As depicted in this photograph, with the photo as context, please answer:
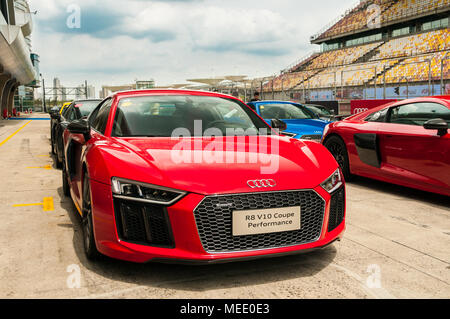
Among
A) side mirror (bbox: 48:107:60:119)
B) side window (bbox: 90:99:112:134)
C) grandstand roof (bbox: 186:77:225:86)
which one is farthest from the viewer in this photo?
grandstand roof (bbox: 186:77:225:86)

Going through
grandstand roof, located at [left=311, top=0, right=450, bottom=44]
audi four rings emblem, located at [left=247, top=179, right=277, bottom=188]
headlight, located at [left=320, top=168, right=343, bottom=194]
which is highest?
grandstand roof, located at [left=311, top=0, right=450, bottom=44]

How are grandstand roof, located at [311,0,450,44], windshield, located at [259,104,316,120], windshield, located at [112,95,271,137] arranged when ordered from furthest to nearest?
grandstand roof, located at [311,0,450,44] → windshield, located at [259,104,316,120] → windshield, located at [112,95,271,137]

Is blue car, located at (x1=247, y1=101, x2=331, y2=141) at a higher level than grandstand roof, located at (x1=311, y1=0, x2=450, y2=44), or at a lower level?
lower

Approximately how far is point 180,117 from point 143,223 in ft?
4.61

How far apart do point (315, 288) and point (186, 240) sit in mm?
861

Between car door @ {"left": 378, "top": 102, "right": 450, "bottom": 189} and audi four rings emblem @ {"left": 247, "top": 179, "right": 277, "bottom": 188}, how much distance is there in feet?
10.00

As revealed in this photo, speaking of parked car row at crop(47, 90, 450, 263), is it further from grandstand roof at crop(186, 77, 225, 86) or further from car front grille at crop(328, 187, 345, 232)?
grandstand roof at crop(186, 77, 225, 86)

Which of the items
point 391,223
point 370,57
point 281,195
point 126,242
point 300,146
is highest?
point 370,57

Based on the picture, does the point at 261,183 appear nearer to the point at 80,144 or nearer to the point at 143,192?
the point at 143,192

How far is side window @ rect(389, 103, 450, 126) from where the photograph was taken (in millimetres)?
5465

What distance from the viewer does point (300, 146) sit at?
3.62m

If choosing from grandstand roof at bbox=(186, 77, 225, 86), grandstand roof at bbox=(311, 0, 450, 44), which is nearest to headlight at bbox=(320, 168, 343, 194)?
grandstand roof at bbox=(311, 0, 450, 44)
